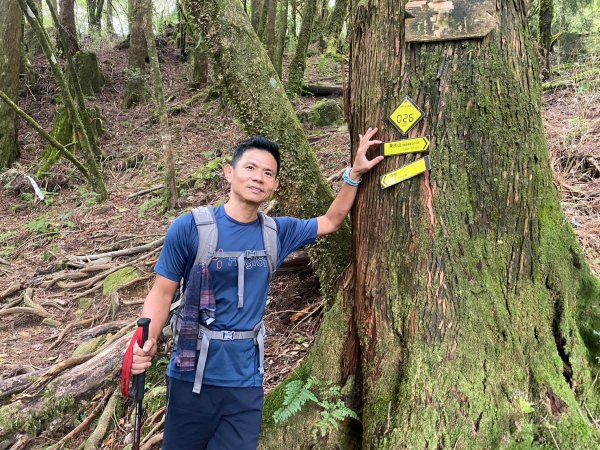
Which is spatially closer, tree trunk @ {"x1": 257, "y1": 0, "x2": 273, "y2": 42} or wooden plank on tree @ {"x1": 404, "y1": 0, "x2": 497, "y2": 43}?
wooden plank on tree @ {"x1": 404, "y1": 0, "x2": 497, "y2": 43}

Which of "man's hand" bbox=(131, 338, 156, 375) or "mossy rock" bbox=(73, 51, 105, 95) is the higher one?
"mossy rock" bbox=(73, 51, 105, 95)

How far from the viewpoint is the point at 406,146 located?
2701 millimetres

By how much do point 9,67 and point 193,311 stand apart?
1265 cm

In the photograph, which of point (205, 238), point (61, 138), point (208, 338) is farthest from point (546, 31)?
point (61, 138)

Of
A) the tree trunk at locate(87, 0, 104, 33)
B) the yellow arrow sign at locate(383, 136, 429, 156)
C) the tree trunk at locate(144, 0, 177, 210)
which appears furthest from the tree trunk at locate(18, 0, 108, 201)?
the tree trunk at locate(87, 0, 104, 33)

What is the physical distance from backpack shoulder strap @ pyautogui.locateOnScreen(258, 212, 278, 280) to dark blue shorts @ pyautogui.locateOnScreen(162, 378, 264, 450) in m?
0.72

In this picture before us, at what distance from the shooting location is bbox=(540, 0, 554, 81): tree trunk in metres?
9.44

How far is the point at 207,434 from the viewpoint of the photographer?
2.74 meters

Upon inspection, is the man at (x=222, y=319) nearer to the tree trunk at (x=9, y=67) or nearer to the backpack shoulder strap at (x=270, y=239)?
the backpack shoulder strap at (x=270, y=239)

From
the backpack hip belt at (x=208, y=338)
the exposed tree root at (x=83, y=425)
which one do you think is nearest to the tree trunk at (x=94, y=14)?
the exposed tree root at (x=83, y=425)

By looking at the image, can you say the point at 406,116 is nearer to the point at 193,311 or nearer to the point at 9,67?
the point at 193,311

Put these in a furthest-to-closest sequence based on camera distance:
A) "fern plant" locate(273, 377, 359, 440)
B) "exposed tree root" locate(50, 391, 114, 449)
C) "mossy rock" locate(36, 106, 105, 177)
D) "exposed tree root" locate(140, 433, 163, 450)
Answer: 1. "mossy rock" locate(36, 106, 105, 177)
2. "exposed tree root" locate(50, 391, 114, 449)
3. "exposed tree root" locate(140, 433, 163, 450)
4. "fern plant" locate(273, 377, 359, 440)

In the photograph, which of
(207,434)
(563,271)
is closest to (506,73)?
(563,271)

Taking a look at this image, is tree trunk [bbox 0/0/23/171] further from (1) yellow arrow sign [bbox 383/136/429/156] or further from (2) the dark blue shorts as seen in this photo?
(1) yellow arrow sign [bbox 383/136/429/156]
